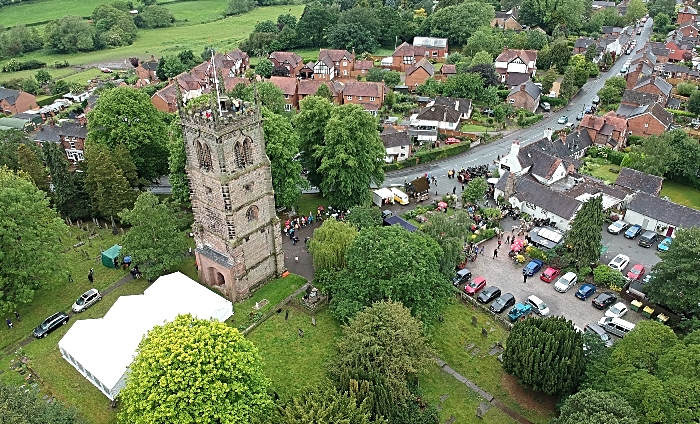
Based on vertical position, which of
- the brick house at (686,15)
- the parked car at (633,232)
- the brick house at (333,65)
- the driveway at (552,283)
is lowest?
the driveway at (552,283)

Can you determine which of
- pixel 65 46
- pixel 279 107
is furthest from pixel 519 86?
pixel 65 46

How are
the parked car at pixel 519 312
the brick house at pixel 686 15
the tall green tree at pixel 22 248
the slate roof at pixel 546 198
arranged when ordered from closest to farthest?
1. the tall green tree at pixel 22 248
2. the parked car at pixel 519 312
3. the slate roof at pixel 546 198
4. the brick house at pixel 686 15

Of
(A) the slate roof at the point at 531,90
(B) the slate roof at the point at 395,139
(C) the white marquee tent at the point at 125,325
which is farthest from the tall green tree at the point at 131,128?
(A) the slate roof at the point at 531,90

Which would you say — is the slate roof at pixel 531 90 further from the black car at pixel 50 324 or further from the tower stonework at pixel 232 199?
the black car at pixel 50 324

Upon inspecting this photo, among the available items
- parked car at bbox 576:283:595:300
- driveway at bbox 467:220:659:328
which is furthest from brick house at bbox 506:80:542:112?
parked car at bbox 576:283:595:300

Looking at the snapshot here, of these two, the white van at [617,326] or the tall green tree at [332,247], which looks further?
the tall green tree at [332,247]

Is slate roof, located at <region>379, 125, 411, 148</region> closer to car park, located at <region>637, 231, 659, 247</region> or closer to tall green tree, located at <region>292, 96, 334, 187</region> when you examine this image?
tall green tree, located at <region>292, 96, 334, 187</region>

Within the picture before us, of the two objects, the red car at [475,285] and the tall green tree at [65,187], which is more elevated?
the tall green tree at [65,187]
